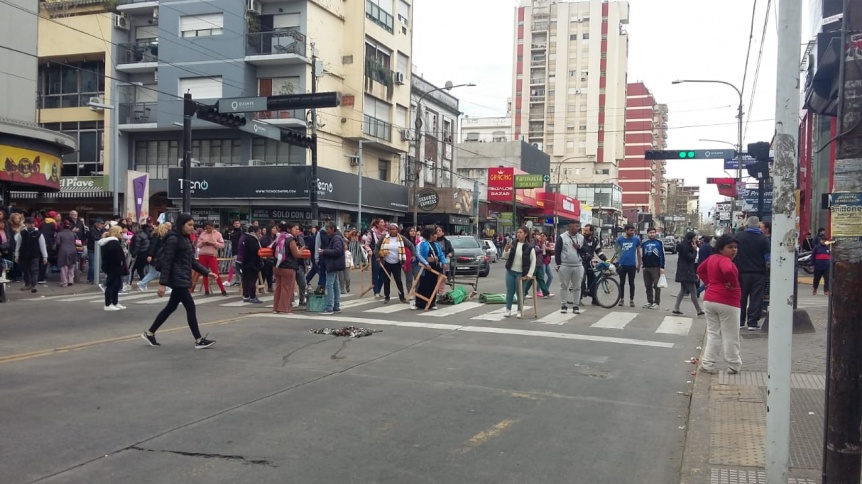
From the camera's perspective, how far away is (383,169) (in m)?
41.7

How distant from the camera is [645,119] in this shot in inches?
4828

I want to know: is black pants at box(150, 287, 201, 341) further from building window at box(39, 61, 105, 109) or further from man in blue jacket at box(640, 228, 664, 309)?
building window at box(39, 61, 105, 109)

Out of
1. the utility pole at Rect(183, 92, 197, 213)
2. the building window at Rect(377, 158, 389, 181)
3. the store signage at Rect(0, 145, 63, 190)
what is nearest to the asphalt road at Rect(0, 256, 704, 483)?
the utility pole at Rect(183, 92, 197, 213)

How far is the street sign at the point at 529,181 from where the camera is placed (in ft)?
170

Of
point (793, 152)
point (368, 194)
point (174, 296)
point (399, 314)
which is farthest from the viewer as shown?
point (368, 194)

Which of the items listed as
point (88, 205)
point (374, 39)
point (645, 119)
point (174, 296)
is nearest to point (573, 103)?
point (645, 119)

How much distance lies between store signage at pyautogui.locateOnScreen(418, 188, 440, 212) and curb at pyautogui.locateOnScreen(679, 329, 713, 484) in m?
33.4

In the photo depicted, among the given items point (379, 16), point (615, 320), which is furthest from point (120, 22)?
point (615, 320)

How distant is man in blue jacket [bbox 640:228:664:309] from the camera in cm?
1502

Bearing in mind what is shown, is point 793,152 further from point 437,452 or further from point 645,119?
point 645,119

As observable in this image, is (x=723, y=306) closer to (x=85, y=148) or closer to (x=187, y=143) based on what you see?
(x=187, y=143)

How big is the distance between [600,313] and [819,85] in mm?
9947

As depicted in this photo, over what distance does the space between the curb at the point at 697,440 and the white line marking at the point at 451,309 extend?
20.9ft

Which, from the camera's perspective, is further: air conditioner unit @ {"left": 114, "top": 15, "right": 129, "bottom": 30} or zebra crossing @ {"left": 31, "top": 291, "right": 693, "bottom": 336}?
air conditioner unit @ {"left": 114, "top": 15, "right": 129, "bottom": 30}
